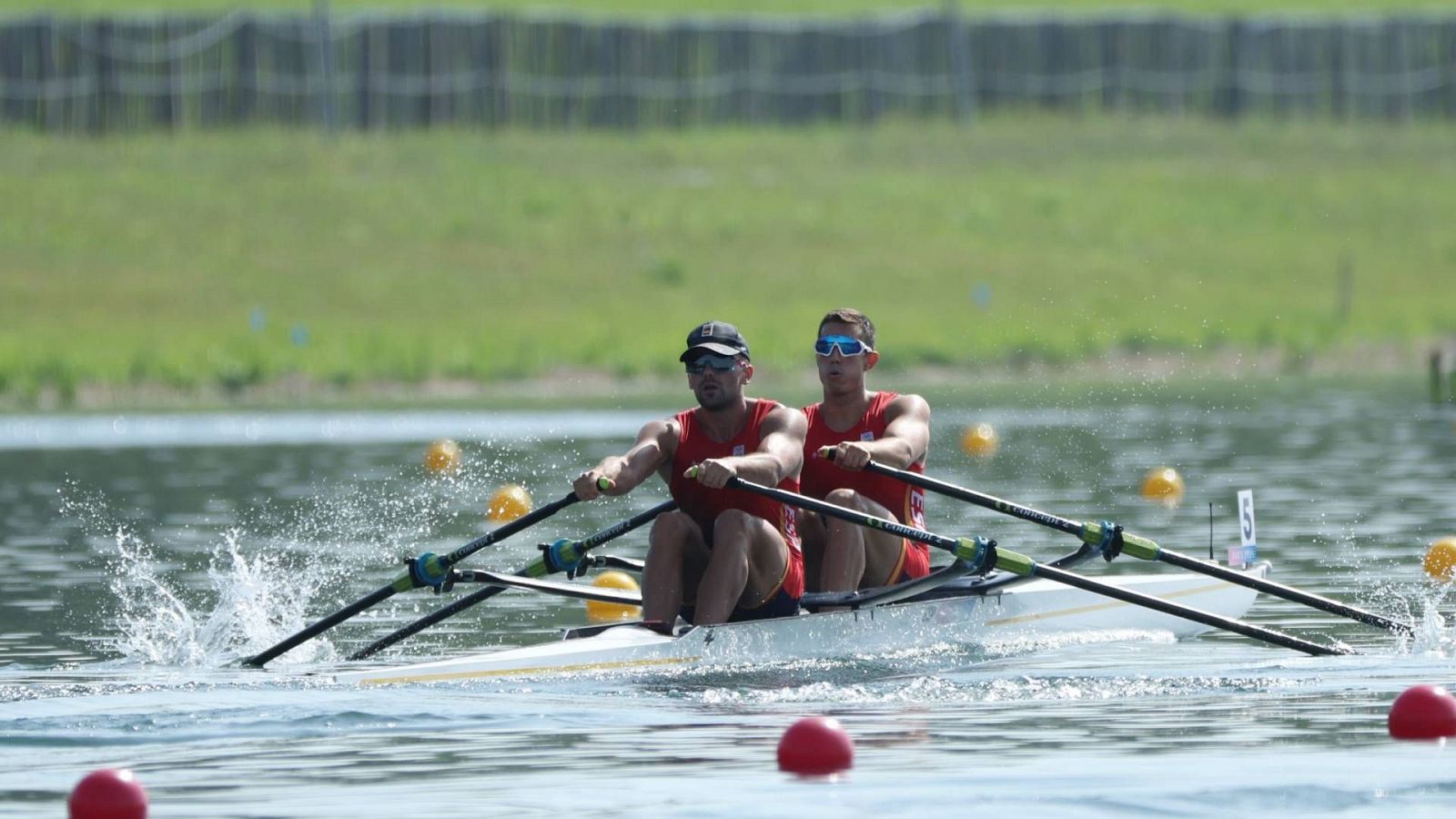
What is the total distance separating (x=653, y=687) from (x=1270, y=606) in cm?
451

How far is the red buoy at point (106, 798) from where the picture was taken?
27.5 ft

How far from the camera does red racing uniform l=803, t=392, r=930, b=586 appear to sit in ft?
42.0

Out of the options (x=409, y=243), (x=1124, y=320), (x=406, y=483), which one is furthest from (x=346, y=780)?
(x=409, y=243)

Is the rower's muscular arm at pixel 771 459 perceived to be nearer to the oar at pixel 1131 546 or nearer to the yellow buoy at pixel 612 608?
the oar at pixel 1131 546

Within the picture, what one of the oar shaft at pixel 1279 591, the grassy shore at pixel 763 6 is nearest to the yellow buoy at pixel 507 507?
the oar shaft at pixel 1279 591

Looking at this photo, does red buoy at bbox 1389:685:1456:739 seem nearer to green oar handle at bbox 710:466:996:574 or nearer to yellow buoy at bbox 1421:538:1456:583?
green oar handle at bbox 710:466:996:574

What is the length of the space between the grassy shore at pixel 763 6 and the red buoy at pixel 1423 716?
45056mm

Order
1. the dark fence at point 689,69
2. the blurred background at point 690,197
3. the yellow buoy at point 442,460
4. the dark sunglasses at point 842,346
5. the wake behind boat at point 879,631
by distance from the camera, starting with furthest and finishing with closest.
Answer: the dark fence at point 689,69
the blurred background at point 690,197
the yellow buoy at point 442,460
the dark sunglasses at point 842,346
the wake behind boat at point 879,631

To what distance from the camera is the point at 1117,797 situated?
8672 millimetres

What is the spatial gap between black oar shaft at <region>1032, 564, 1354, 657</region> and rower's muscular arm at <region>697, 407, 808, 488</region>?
1236mm

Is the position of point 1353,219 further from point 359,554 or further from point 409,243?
point 359,554

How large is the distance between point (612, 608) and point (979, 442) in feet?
35.7

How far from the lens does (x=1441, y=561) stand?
15.0 m

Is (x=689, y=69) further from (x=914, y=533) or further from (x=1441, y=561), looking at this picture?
(x=914, y=533)
